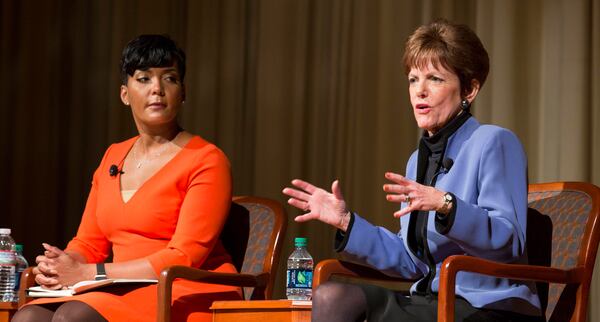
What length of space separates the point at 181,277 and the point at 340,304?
72 cm

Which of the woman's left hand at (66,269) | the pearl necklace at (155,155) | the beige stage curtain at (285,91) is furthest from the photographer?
the beige stage curtain at (285,91)

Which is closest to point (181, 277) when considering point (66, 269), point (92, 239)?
point (66, 269)

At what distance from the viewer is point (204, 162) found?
283 centimetres

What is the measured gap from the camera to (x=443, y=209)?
1.97 metres

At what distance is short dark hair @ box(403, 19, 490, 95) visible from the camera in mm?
2287

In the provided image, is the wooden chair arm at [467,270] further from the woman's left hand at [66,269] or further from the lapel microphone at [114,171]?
the lapel microphone at [114,171]

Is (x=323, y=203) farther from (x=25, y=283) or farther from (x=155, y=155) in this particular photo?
(x=25, y=283)

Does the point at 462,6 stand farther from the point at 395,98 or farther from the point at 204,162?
the point at 204,162

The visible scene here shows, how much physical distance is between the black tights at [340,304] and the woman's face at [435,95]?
1.86 ft

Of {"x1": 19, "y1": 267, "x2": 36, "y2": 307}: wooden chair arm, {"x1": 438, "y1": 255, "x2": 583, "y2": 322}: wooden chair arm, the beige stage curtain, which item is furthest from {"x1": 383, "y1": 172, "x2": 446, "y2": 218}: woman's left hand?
the beige stage curtain

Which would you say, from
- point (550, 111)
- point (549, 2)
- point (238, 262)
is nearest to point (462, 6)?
point (549, 2)

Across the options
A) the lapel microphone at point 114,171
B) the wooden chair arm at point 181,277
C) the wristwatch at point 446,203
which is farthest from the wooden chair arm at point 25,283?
the wristwatch at point 446,203

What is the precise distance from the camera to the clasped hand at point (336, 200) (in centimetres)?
195

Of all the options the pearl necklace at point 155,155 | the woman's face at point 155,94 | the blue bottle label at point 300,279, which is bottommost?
the blue bottle label at point 300,279
